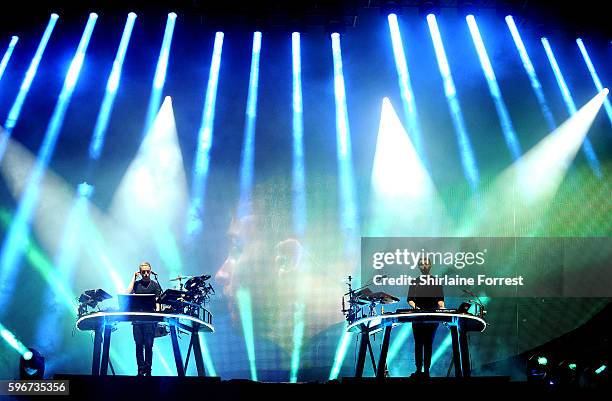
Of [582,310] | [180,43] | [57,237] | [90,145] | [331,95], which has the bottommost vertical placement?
[582,310]

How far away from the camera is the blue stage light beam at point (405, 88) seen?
418 inches

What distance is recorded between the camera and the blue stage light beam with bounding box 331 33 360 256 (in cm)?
1025

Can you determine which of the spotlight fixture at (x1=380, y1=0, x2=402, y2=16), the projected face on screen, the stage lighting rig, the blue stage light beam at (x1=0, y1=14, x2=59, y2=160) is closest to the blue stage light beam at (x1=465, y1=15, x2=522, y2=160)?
the spotlight fixture at (x1=380, y1=0, x2=402, y2=16)

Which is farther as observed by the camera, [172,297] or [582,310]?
[582,310]

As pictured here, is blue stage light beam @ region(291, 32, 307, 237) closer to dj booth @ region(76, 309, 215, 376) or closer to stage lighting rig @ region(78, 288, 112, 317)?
dj booth @ region(76, 309, 215, 376)

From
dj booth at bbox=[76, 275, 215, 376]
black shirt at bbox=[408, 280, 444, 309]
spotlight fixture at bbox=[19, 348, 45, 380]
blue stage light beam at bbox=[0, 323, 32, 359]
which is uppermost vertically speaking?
blue stage light beam at bbox=[0, 323, 32, 359]

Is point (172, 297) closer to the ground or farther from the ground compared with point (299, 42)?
closer to the ground

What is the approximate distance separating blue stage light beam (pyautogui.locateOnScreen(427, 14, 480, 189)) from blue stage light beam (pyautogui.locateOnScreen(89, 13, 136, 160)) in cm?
480

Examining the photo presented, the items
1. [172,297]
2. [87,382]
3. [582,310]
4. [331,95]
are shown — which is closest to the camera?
[87,382]

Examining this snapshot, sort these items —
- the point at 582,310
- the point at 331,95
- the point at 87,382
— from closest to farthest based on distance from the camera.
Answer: the point at 87,382 < the point at 582,310 < the point at 331,95

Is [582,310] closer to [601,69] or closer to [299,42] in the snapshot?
[601,69]

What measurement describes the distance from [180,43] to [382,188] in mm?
3963

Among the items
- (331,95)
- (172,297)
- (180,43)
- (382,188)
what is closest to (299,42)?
(331,95)

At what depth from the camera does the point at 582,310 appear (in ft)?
33.0
